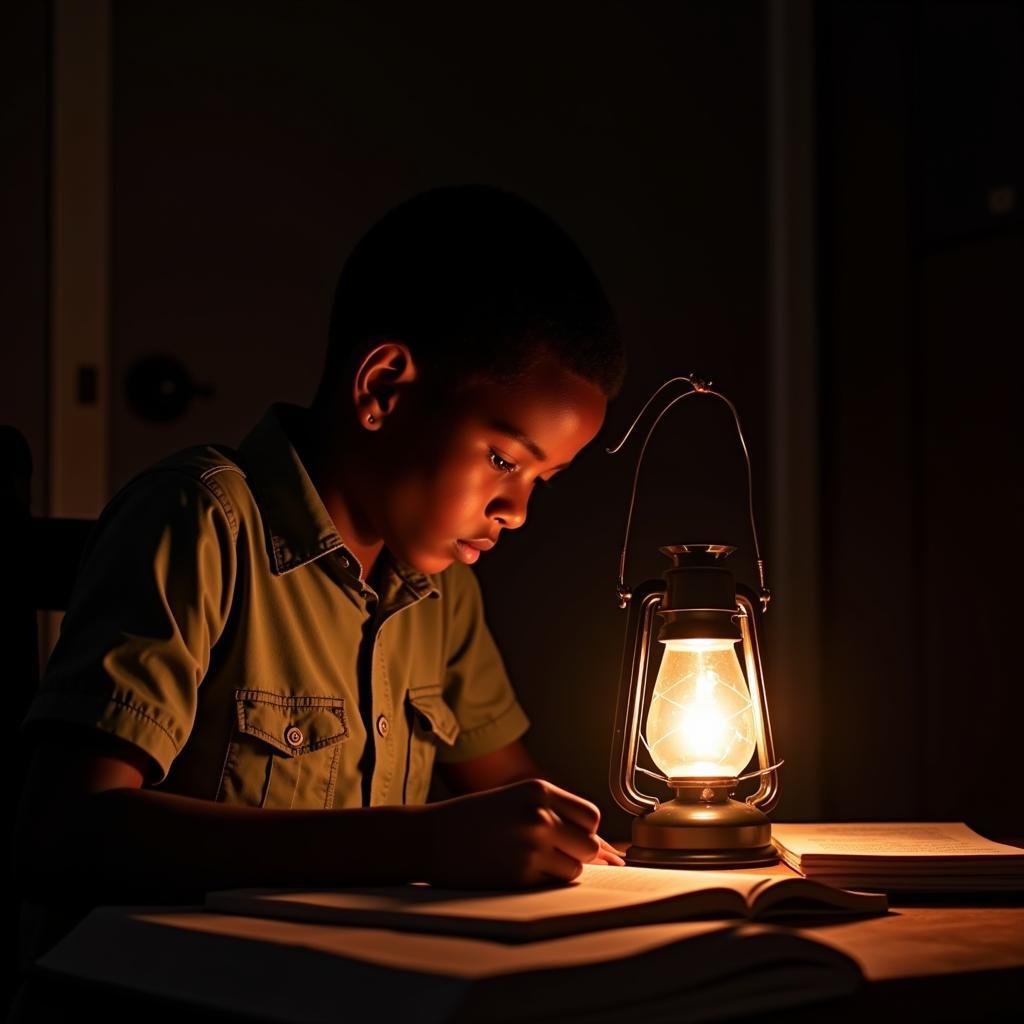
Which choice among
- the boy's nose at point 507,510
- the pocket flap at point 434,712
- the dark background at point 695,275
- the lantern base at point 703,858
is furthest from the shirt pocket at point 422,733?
the dark background at point 695,275

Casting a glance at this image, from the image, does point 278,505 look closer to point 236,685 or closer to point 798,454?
A: point 236,685

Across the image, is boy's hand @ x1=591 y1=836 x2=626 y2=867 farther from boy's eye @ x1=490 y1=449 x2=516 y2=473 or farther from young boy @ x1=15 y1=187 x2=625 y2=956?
boy's eye @ x1=490 y1=449 x2=516 y2=473

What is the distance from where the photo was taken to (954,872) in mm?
973

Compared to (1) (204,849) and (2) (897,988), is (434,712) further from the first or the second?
(2) (897,988)

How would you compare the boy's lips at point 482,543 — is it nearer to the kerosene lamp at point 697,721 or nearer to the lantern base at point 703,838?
the kerosene lamp at point 697,721

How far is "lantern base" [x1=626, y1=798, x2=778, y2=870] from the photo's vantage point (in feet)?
3.55

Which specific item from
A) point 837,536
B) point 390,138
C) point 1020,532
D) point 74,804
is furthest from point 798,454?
point 74,804

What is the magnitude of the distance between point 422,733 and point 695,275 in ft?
3.48

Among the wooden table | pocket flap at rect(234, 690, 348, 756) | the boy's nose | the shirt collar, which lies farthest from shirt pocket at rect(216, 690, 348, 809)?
the wooden table

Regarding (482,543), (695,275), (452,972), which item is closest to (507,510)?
(482,543)

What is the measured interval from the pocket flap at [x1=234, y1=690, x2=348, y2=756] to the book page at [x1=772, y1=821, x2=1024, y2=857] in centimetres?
42

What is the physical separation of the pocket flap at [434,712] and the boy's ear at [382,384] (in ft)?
1.04

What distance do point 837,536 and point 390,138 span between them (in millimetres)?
964

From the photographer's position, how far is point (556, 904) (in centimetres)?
71
